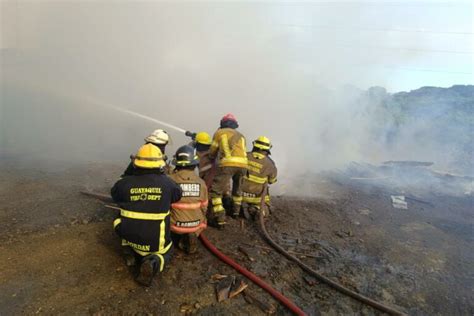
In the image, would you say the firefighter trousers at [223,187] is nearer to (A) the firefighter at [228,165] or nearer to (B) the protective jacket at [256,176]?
(A) the firefighter at [228,165]

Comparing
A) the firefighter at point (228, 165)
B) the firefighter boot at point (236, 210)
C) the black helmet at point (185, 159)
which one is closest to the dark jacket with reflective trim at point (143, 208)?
the black helmet at point (185, 159)

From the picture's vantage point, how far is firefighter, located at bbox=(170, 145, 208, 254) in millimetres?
3859

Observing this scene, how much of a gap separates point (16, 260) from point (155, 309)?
185 centimetres

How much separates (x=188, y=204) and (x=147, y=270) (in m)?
0.98

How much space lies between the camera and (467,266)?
4.75 m

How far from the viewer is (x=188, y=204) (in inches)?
152

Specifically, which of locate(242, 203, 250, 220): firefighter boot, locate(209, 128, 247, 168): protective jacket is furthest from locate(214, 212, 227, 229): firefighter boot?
locate(209, 128, 247, 168): protective jacket

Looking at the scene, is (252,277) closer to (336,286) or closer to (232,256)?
(232,256)

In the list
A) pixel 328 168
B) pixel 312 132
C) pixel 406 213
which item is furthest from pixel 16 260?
pixel 312 132

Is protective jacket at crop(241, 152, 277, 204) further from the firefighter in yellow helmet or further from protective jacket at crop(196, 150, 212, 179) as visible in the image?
protective jacket at crop(196, 150, 212, 179)

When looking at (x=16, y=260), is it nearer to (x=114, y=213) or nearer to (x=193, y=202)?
(x=114, y=213)

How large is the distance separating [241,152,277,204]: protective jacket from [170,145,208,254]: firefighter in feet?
5.75

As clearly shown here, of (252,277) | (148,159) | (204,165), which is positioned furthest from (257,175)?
(148,159)

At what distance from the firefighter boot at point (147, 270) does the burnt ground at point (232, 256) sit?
112mm
